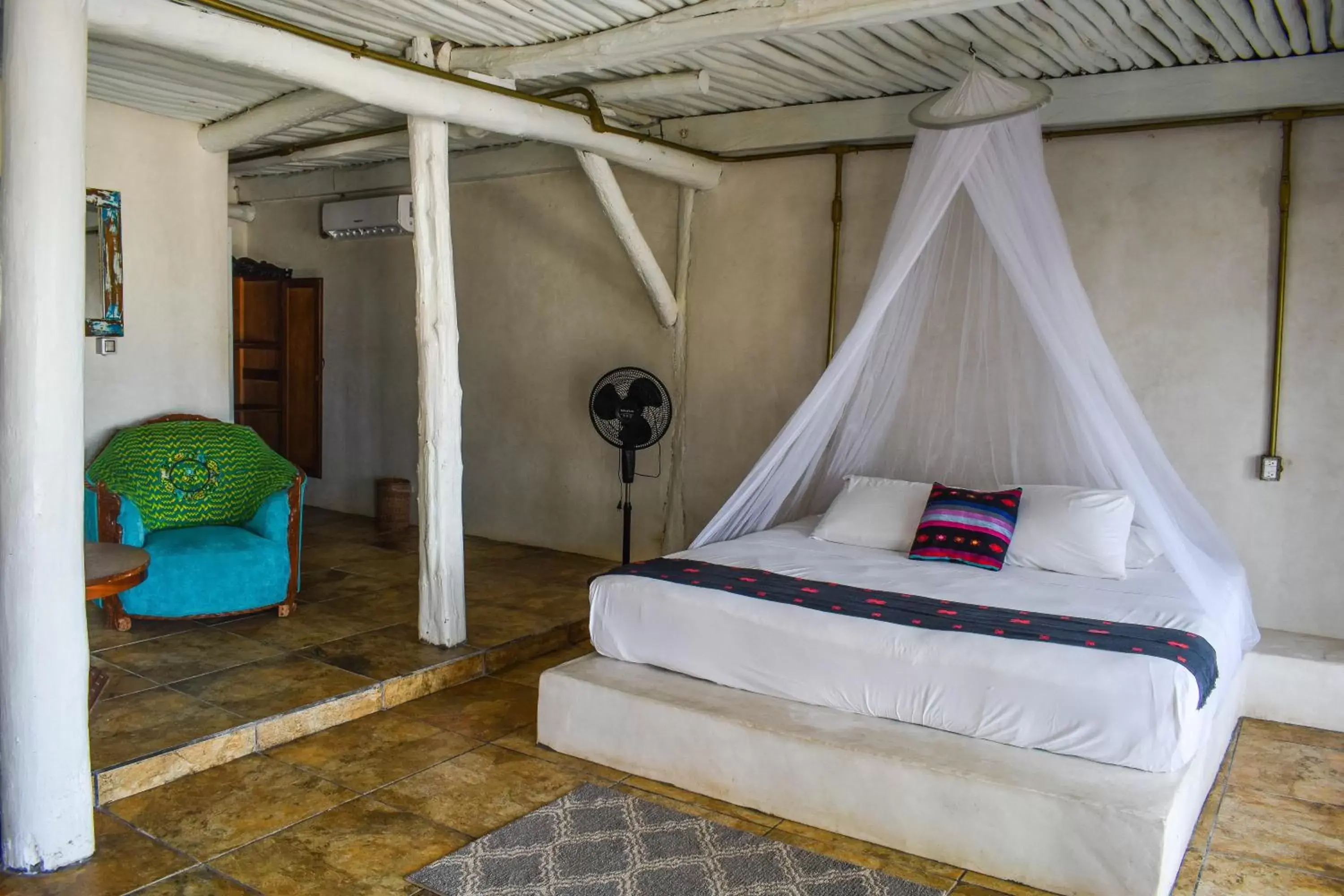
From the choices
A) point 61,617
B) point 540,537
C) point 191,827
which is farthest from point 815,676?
point 540,537

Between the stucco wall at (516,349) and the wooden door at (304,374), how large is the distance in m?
0.07

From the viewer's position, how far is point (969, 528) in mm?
4152

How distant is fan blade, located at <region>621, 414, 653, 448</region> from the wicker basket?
218cm

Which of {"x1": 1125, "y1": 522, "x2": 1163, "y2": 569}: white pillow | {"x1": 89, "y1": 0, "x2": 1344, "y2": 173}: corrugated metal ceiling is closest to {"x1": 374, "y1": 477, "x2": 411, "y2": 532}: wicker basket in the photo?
{"x1": 89, "y1": 0, "x2": 1344, "y2": 173}: corrugated metal ceiling

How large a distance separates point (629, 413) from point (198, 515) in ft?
7.11

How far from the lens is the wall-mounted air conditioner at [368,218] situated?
6820 mm

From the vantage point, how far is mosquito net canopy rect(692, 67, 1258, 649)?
3914 mm

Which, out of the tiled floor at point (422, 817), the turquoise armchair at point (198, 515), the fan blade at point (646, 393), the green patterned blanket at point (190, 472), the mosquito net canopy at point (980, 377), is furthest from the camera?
the fan blade at point (646, 393)

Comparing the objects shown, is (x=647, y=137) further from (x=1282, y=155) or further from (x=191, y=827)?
(x=191, y=827)

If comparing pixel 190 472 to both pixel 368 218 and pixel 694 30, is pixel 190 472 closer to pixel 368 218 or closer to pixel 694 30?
pixel 368 218

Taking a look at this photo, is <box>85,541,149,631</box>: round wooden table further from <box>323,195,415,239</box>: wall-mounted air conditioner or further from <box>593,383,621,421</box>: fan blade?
<box>323,195,415,239</box>: wall-mounted air conditioner

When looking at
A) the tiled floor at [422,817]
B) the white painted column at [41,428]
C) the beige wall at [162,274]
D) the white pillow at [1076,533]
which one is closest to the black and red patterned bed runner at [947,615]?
the tiled floor at [422,817]

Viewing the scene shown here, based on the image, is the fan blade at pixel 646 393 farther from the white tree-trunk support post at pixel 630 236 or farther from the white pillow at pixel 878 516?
the white pillow at pixel 878 516

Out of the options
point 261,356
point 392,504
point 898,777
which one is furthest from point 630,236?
point 261,356
